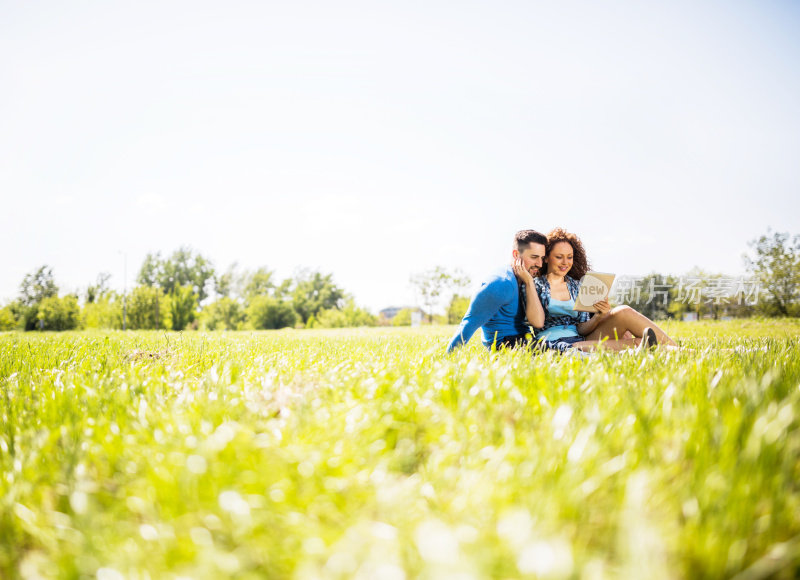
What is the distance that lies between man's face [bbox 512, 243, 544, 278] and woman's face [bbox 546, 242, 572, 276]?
337 mm

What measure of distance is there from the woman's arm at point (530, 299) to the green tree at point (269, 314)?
49090 mm

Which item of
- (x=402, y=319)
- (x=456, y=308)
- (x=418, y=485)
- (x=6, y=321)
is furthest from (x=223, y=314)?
(x=418, y=485)

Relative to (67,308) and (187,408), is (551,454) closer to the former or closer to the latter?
(187,408)

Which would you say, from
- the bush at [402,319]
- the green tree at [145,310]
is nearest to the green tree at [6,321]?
the green tree at [145,310]

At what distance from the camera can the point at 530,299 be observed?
5211 mm

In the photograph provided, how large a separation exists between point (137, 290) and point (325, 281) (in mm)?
30244

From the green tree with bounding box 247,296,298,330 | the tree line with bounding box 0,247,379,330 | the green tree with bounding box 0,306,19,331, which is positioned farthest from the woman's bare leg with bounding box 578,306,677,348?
the green tree with bounding box 0,306,19,331

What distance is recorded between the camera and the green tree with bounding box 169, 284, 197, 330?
42938mm

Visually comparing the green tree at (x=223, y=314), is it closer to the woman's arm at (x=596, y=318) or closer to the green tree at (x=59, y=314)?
the green tree at (x=59, y=314)

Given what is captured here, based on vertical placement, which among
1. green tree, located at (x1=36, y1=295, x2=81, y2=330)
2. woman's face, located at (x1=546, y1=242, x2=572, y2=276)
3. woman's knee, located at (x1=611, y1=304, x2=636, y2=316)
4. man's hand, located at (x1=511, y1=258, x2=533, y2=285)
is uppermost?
woman's face, located at (x1=546, y1=242, x2=572, y2=276)

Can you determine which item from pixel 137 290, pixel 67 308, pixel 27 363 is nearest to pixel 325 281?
pixel 137 290

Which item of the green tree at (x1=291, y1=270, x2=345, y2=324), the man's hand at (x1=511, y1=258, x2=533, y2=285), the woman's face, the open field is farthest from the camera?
the green tree at (x1=291, y1=270, x2=345, y2=324)

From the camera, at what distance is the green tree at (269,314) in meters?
51.6

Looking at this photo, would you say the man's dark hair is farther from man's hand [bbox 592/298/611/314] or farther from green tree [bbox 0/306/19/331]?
green tree [bbox 0/306/19/331]
